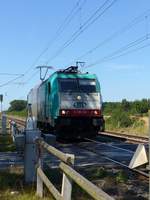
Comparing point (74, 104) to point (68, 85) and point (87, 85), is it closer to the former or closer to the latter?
point (68, 85)

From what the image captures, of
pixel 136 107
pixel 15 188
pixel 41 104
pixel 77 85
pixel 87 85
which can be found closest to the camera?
pixel 15 188

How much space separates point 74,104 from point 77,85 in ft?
3.60

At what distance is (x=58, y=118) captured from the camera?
2533 cm

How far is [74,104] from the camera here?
25.6m

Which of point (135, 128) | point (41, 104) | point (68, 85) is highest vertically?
point (68, 85)

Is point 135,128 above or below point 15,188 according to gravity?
above

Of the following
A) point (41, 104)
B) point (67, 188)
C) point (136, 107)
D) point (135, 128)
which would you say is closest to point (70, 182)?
point (67, 188)

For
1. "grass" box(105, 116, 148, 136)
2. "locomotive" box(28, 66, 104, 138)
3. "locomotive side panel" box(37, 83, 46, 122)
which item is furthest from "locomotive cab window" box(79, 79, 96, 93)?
"grass" box(105, 116, 148, 136)

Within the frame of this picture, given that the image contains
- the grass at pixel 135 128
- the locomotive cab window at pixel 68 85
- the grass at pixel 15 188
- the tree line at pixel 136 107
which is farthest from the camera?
the tree line at pixel 136 107

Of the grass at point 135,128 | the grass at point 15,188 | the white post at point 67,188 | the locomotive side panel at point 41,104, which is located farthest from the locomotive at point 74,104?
the white post at point 67,188

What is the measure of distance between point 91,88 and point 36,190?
1692 centimetres

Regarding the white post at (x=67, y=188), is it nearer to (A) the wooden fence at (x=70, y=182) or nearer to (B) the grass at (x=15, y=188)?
(A) the wooden fence at (x=70, y=182)

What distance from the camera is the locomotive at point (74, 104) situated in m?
25.5

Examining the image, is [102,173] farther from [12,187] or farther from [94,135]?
[94,135]
